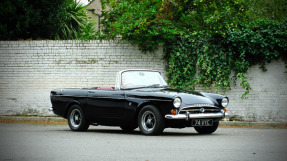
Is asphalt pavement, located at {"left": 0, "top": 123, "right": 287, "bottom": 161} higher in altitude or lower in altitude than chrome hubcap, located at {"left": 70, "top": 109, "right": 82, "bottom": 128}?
lower

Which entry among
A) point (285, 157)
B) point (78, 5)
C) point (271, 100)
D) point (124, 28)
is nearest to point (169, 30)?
point (124, 28)

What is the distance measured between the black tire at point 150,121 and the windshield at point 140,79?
120cm

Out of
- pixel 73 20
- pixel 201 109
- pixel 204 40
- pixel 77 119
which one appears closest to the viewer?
pixel 201 109

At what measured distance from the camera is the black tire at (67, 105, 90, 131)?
10943 millimetres

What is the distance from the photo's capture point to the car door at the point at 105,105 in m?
10.2

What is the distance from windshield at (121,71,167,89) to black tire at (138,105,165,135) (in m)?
1.20

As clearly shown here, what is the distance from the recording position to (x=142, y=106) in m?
9.73

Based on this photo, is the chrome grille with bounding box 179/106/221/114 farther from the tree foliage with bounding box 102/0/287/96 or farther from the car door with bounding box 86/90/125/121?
the tree foliage with bounding box 102/0/287/96

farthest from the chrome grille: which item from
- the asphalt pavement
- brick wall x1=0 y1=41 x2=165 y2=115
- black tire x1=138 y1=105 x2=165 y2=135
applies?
brick wall x1=0 y1=41 x2=165 y2=115

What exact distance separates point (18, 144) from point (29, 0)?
11504 millimetres

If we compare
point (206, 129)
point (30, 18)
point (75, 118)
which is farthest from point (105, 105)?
point (30, 18)

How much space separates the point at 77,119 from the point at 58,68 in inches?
212

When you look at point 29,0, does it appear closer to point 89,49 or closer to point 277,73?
point 89,49

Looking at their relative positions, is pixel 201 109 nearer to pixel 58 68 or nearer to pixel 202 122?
pixel 202 122
